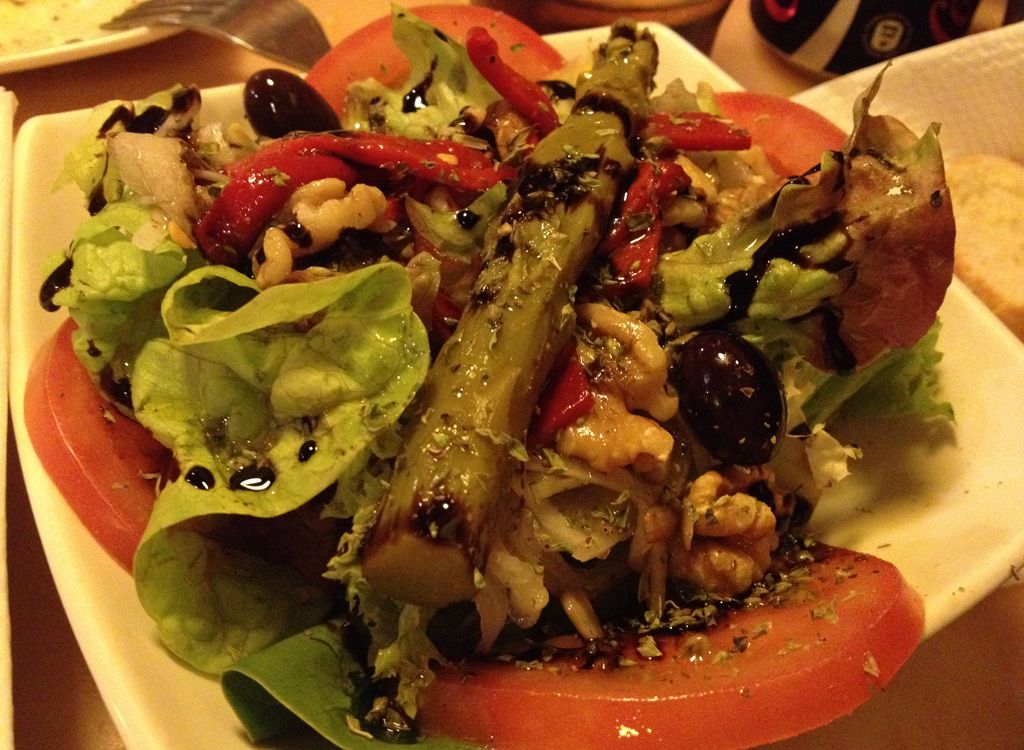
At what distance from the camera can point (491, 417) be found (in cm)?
128

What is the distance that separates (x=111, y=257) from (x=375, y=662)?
0.81 m

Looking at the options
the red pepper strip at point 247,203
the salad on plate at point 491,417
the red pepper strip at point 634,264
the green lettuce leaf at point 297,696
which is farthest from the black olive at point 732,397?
the red pepper strip at point 247,203

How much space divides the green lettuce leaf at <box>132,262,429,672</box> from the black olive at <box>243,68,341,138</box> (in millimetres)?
614

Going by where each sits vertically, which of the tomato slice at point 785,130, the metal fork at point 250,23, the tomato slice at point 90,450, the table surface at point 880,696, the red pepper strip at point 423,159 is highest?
the red pepper strip at point 423,159

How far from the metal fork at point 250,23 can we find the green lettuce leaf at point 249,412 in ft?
5.06

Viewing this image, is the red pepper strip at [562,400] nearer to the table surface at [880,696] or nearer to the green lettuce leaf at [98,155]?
the table surface at [880,696]

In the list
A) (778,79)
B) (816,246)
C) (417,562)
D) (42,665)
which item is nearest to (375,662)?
(417,562)

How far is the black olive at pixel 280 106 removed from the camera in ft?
6.40

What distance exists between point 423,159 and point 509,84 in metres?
0.40

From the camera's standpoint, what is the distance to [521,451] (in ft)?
4.23

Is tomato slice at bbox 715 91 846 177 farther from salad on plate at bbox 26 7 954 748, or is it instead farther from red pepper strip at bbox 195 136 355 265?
red pepper strip at bbox 195 136 355 265

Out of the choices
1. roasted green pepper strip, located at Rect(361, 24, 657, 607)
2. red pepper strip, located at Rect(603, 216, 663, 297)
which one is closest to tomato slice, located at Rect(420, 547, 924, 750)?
roasted green pepper strip, located at Rect(361, 24, 657, 607)

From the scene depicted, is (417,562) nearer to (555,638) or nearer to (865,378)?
(555,638)

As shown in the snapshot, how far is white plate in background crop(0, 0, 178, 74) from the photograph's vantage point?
2590 millimetres
